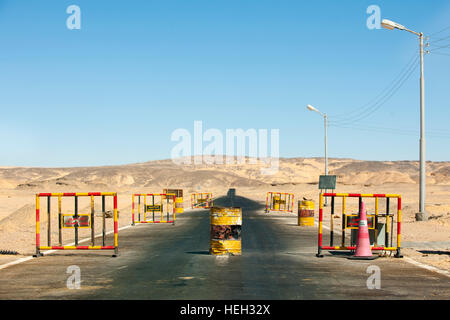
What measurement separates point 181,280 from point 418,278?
460 centimetres

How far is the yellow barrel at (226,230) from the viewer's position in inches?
565

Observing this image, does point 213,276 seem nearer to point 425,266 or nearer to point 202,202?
point 425,266

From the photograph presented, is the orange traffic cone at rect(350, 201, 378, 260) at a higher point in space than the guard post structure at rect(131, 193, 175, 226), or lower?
higher

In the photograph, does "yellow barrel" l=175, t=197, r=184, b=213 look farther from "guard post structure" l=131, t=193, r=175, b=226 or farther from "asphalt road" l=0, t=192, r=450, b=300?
"asphalt road" l=0, t=192, r=450, b=300

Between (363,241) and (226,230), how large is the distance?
11.2ft

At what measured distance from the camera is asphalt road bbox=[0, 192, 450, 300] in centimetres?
920

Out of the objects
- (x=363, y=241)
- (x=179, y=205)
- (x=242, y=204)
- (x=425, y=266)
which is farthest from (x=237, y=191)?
(x=425, y=266)

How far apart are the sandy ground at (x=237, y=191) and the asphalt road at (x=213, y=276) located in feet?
6.45

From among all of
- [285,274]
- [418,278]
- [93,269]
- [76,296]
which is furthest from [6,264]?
[418,278]

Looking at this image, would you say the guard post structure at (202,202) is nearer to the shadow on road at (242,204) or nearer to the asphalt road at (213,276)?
the shadow on road at (242,204)

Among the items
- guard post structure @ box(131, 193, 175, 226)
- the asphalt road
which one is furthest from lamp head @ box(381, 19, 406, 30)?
the asphalt road

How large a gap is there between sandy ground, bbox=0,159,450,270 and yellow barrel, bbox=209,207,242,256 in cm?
460

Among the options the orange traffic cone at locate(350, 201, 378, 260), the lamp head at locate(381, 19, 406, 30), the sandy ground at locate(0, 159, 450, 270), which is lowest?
the sandy ground at locate(0, 159, 450, 270)
